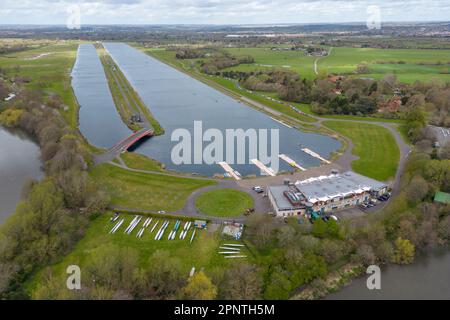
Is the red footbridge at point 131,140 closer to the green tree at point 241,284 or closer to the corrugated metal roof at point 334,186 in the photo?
the corrugated metal roof at point 334,186

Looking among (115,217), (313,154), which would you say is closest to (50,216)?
(115,217)

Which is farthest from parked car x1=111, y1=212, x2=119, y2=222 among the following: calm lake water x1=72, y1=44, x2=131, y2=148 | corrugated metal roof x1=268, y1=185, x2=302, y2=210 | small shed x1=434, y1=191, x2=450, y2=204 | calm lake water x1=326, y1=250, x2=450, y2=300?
small shed x1=434, y1=191, x2=450, y2=204

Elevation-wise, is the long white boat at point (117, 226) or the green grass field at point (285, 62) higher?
the green grass field at point (285, 62)

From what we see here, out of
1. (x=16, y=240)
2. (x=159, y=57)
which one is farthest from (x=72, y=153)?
(x=159, y=57)

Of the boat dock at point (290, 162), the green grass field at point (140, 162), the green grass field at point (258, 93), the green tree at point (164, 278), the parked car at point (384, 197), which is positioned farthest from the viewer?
the green grass field at point (258, 93)

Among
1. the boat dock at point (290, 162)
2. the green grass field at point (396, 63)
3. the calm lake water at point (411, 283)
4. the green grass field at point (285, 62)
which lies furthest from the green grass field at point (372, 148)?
the green grass field at point (285, 62)

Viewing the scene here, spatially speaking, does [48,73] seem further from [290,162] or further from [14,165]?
[290,162]

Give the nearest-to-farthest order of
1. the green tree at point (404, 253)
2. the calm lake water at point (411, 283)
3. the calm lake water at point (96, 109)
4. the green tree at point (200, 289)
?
the green tree at point (200, 289)
the calm lake water at point (411, 283)
the green tree at point (404, 253)
the calm lake water at point (96, 109)

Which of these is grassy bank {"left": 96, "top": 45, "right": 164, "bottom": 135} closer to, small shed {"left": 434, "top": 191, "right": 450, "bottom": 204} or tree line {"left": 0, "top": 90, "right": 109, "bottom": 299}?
tree line {"left": 0, "top": 90, "right": 109, "bottom": 299}
